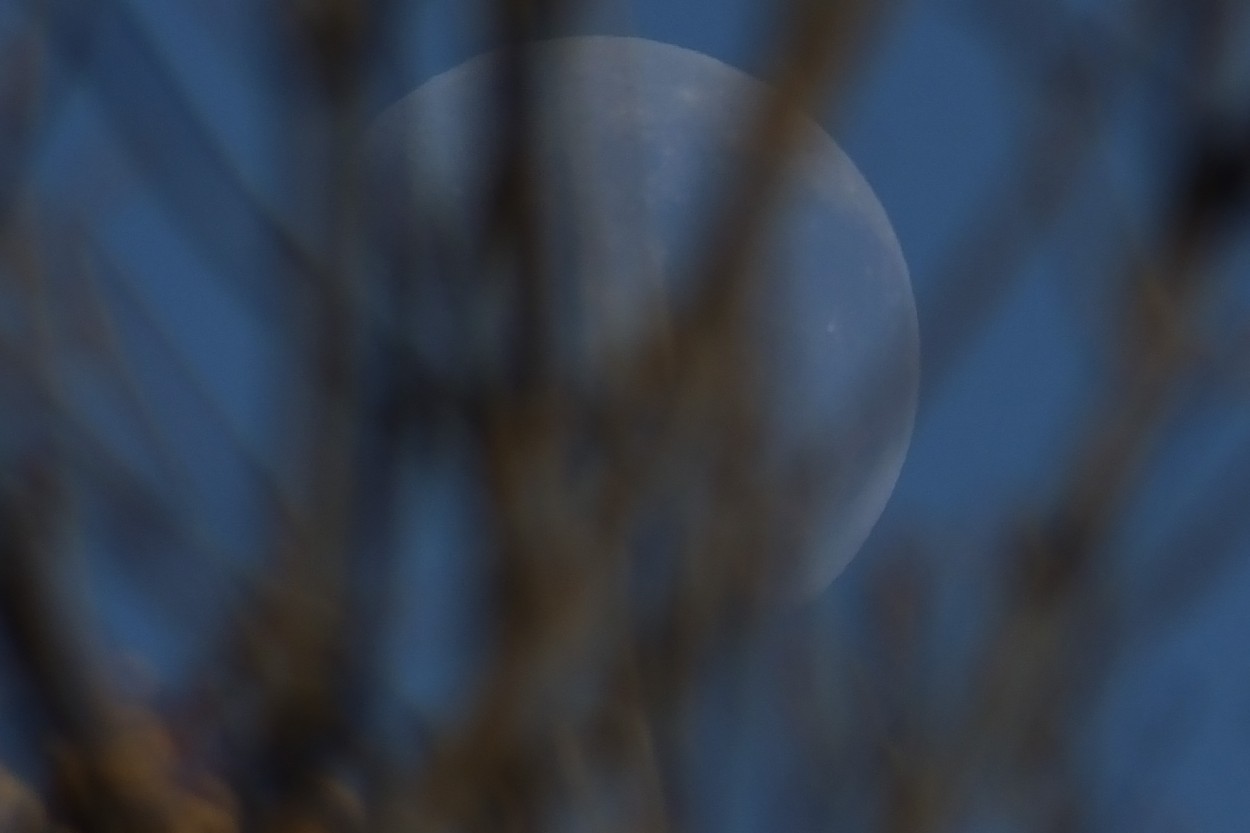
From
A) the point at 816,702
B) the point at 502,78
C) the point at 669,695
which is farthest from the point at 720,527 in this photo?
the point at 816,702

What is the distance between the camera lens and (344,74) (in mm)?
1456

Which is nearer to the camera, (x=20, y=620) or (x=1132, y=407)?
(x=20, y=620)

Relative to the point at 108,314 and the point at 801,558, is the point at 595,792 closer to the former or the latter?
the point at 801,558

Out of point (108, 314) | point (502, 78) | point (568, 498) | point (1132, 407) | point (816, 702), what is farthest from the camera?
point (816, 702)

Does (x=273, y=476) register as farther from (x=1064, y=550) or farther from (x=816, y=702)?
(x=816, y=702)

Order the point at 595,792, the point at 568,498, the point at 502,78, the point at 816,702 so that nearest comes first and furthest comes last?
the point at 502,78 < the point at 568,498 < the point at 595,792 < the point at 816,702

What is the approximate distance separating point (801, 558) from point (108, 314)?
2.50 feet

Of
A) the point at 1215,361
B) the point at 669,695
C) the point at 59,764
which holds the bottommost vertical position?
the point at 59,764

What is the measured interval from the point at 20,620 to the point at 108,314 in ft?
2.07

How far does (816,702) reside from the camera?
288 cm

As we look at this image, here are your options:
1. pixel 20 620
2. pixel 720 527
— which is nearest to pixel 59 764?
pixel 20 620

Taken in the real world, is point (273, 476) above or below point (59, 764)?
above

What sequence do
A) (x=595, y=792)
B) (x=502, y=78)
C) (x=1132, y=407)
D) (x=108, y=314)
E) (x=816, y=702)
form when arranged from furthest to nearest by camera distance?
1. (x=816, y=702)
2. (x=108, y=314)
3. (x=595, y=792)
4. (x=1132, y=407)
5. (x=502, y=78)

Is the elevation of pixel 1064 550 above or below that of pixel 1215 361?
below
